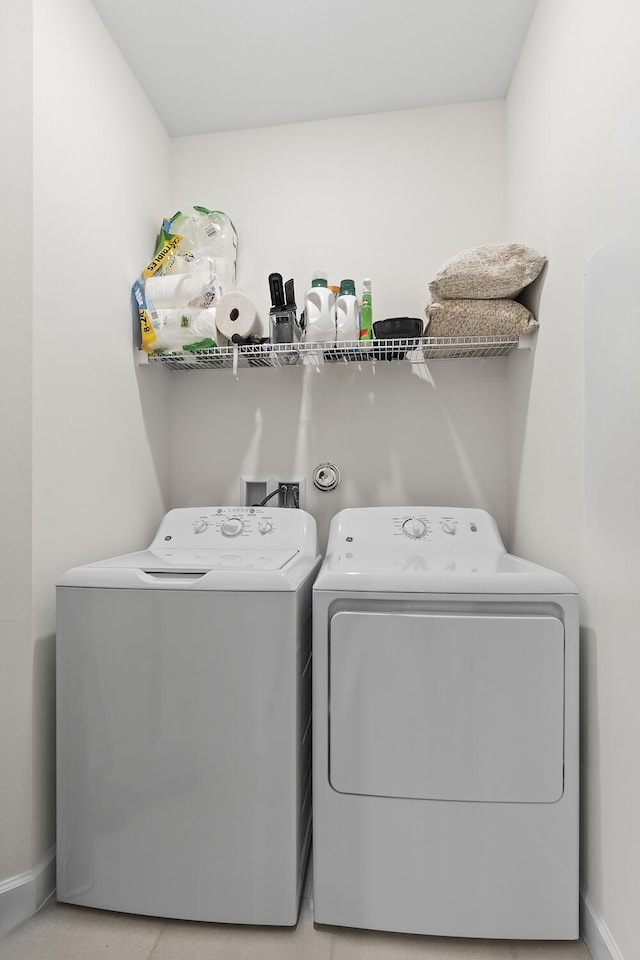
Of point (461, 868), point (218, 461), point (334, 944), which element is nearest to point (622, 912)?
point (461, 868)

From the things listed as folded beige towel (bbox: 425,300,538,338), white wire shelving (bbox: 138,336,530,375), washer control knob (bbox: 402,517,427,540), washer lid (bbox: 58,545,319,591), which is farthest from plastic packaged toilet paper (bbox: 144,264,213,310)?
washer control knob (bbox: 402,517,427,540)

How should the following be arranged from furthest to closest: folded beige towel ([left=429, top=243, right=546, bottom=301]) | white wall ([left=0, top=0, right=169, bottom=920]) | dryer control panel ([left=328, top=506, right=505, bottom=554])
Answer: dryer control panel ([left=328, top=506, right=505, bottom=554])
folded beige towel ([left=429, top=243, right=546, bottom=301])
white wall ([left=0, top=0, right=169, bottom=920])

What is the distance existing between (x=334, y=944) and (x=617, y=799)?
0.72 m

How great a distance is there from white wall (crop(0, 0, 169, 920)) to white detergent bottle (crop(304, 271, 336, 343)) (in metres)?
0.62

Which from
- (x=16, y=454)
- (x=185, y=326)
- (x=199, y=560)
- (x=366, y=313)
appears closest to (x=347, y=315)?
(x=366, y=313)

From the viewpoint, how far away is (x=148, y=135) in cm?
196

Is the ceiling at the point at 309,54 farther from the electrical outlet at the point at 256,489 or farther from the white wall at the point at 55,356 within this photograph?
the electrical outlet at the point at 256,489

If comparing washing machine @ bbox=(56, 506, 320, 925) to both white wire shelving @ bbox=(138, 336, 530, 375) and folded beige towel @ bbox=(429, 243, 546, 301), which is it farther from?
folded beige towel @ bbox=(429, 243, 546, 301)

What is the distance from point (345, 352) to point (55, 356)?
89cm

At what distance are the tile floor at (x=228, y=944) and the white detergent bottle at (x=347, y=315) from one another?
163 centimetres

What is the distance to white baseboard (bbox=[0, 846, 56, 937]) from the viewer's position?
4.09 ft

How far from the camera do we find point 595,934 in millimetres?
1157

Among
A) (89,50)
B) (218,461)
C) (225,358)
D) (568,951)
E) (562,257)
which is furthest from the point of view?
(218,461)

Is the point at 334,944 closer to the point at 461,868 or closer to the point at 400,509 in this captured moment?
the point at 461,868
